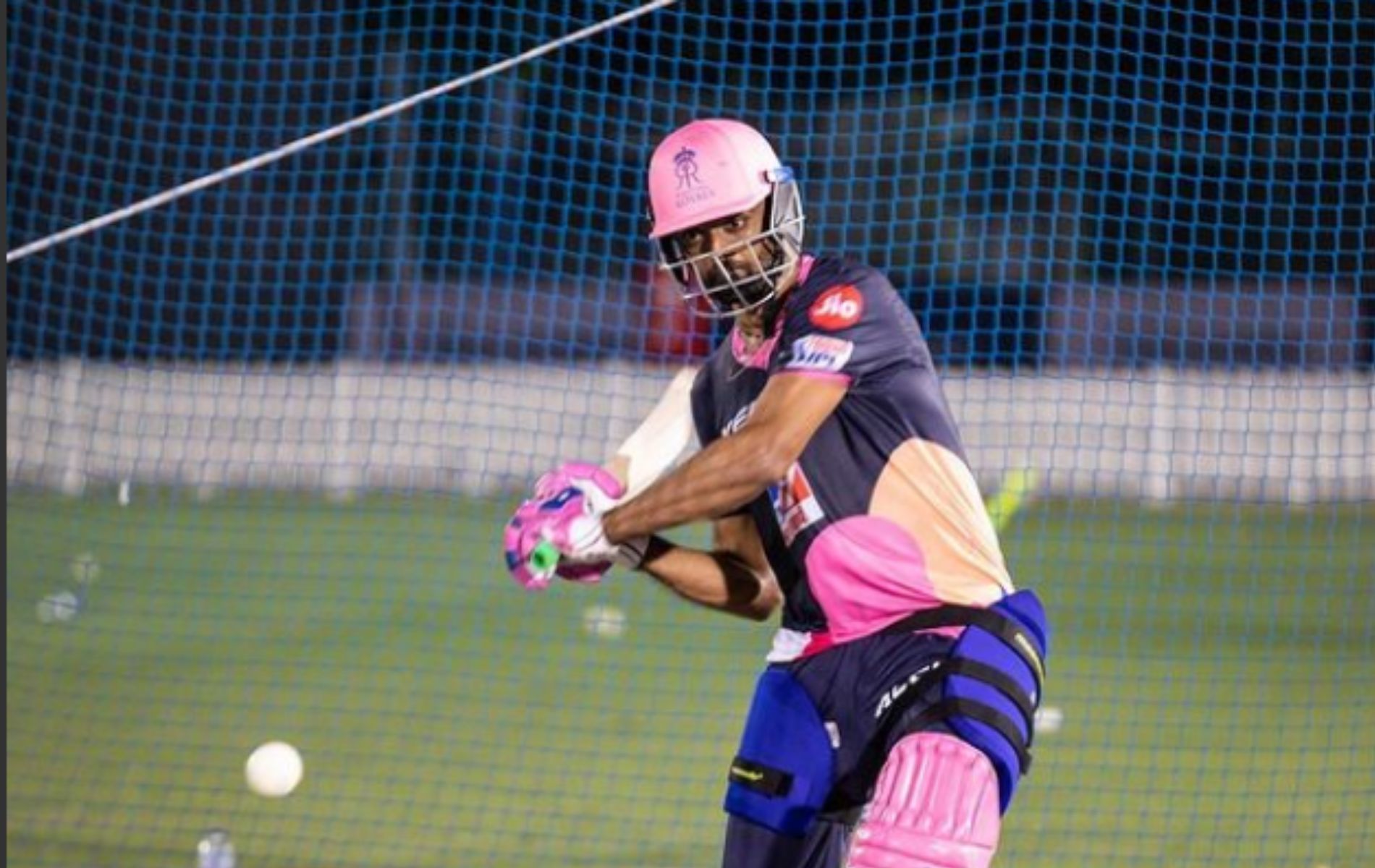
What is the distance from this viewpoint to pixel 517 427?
11.7 meters

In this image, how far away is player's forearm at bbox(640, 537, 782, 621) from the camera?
397 cm

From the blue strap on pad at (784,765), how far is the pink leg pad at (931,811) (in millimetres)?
219

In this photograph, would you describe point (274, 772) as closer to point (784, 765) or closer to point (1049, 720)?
point (1049, 720)

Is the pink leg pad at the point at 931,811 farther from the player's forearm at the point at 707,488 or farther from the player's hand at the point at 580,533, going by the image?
the player's hand at the point at 580,533

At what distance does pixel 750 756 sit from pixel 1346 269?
360 inches

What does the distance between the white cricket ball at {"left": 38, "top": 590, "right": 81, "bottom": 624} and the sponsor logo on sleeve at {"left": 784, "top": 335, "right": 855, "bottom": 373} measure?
17.5ft

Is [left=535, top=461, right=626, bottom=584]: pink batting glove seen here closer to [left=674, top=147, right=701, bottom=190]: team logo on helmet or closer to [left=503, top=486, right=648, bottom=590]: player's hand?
[left=503, top=486, right=648, bottom=590]: player's hand

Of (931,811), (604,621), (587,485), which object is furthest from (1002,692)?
(604,621)

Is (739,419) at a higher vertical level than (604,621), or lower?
higher

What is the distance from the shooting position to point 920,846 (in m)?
3.26

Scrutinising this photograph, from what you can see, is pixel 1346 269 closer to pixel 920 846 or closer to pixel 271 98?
pixel 271 98

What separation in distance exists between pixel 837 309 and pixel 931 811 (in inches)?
32.2

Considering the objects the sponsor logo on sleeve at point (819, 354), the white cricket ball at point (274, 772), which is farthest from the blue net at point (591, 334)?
the sponsor logo on sleeve at point (819, 354)

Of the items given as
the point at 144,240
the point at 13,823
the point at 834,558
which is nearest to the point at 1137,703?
the point at 13,823
